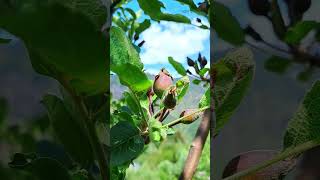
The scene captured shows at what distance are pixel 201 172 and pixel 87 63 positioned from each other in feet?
4.58

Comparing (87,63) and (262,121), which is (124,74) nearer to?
(87,63)

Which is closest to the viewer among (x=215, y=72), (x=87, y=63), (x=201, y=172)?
(x=87, y=63)

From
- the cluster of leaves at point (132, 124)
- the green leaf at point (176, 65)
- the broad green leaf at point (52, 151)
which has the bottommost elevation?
the green leaf at point (176, 65)

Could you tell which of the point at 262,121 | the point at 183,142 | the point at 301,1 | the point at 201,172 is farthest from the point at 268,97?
the point at 183,142

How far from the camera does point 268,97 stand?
67cm

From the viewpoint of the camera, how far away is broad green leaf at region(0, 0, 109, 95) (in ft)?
0.47

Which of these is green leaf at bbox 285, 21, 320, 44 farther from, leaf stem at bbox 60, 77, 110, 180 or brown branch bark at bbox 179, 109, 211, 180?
leaf stem at bbox 60, 77, 110, 180

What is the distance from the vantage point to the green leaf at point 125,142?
51cm

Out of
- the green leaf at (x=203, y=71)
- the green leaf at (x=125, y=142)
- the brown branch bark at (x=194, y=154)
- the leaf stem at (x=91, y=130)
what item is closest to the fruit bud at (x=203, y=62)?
the green leaf at (x=203, y=71)

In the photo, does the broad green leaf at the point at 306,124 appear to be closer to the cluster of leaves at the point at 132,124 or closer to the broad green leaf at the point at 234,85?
the broad green leaf at the point at 234,85

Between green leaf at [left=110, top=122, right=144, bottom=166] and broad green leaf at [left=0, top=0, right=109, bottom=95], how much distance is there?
0.98 ft

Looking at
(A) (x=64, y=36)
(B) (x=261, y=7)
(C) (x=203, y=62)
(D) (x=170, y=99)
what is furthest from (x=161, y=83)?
(A) (x=64, y=36)

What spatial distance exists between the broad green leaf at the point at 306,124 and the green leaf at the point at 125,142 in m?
0.23

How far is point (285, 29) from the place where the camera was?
480 millimetres
